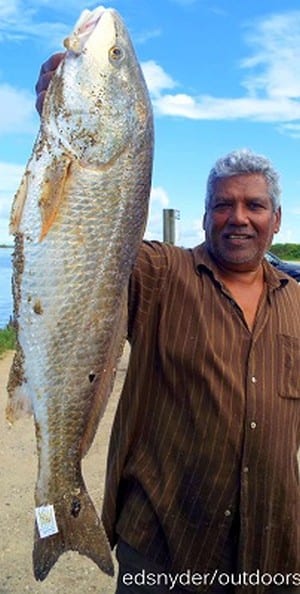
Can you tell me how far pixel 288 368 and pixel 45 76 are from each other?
1.61 meters

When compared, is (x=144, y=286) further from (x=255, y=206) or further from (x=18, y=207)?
(x=18, y=207)

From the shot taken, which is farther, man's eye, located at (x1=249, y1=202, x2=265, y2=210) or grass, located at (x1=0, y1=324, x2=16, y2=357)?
grass, located at (x1=0, y1=324, x2=16, y2=357)

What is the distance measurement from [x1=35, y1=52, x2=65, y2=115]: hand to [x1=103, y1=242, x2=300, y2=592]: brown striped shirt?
0.84 metres

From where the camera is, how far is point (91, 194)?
2531mm

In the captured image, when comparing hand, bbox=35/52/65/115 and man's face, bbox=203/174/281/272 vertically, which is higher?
hand, bbox=35/52/65/115

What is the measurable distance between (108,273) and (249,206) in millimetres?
1111

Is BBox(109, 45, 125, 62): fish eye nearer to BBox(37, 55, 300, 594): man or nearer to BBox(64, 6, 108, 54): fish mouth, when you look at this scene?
BBox(64, 6, 108, 54): fish mouth

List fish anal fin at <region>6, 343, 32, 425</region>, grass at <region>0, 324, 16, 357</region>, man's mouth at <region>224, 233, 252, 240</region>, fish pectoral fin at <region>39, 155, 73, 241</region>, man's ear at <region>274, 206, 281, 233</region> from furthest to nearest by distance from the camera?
grass at <region>0, 324, 16, 357</region> < man's ear at <region>274, 206, 281, 233</region> < man's mouth at <region>224, 233, 252, 240</region> < fish anal fin at <region>6, 343, 32, 425</region> < fish pectoral fin at <region>39, 155, 73, 241</region>

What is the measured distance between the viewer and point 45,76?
8.76ft

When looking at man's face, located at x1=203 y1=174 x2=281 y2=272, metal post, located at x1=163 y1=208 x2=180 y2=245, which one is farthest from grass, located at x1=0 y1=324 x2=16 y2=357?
man's face, located at x1=203 y1=174 x2=281 y2=272

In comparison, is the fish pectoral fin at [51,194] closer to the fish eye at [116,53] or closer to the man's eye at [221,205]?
the fish eye at [116,53]

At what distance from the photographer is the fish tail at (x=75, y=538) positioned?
2766 mm

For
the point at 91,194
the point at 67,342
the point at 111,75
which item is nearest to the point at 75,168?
the point at 91,194

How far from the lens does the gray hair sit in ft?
11.5
